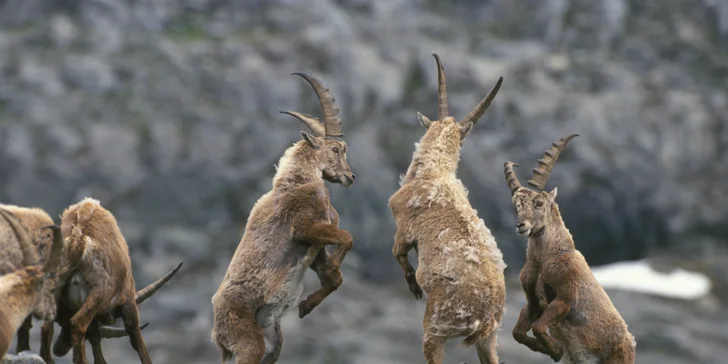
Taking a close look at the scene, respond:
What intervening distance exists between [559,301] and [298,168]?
3162 millimetres

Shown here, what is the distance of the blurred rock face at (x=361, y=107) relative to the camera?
159ft

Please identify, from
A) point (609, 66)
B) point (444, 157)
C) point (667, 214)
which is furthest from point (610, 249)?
point (444, 157)

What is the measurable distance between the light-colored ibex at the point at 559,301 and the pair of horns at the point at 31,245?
15.1 ft

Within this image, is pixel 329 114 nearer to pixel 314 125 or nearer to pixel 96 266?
pixel 314 125

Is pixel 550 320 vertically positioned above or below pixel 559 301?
below

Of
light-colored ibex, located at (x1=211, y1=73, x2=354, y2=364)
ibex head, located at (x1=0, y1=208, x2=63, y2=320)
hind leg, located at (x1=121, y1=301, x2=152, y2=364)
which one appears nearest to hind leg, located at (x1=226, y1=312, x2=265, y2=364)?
light-colored ibex, located at (x1=211, y1=73, x2=354, y2=364)

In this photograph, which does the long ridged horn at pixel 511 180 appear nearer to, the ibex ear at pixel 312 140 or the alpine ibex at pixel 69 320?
the ibex ear at pixel 312 140

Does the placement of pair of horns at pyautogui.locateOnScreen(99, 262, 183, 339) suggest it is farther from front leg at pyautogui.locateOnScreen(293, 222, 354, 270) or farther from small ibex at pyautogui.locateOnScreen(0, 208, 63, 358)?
front leg at pyautogui.locateOnScreen(293, 222, 354, 270)

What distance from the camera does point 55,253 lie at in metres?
11.1

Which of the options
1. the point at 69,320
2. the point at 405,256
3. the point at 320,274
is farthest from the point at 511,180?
the point at 69,320

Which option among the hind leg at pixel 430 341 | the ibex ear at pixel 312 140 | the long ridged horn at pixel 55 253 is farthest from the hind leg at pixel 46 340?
the hind leg at pixel 430 341

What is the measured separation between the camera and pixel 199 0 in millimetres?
53188

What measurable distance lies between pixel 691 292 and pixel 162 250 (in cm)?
2354

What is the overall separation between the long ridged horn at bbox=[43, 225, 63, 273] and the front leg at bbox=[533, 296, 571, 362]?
15.7 feet
